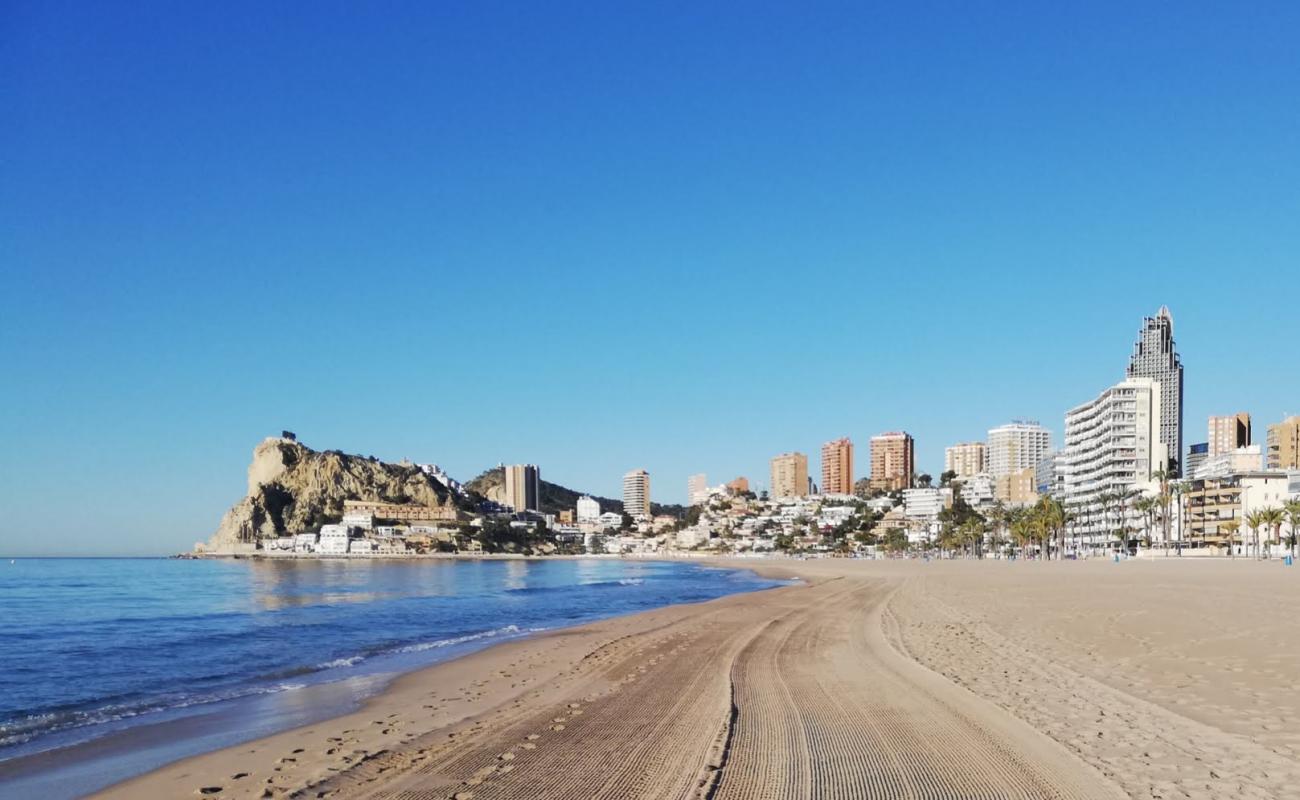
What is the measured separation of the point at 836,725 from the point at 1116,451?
112m

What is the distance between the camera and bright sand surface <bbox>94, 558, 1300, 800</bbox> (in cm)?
681

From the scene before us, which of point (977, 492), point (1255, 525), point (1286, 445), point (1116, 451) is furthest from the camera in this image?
point (977, 492)

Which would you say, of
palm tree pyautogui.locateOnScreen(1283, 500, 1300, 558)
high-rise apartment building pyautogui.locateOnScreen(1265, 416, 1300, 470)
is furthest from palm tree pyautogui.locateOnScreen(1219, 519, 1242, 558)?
high-rise apartment building pyautogui.locateOnScreen(1265, 416, 1300, 470)

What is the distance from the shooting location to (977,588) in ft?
110

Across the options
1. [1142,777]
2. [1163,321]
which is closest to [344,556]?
[1163,321]

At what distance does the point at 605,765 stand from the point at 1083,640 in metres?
10.1

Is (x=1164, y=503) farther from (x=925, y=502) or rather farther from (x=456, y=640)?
(x=925, y=502)

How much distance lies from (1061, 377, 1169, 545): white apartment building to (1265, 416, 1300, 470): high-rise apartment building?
45.4m

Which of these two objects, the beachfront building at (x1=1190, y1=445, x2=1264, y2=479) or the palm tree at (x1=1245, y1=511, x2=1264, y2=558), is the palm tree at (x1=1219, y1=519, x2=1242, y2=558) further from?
the beachfront building at (x1=1190, y1=445, x2=1264, y2=479)

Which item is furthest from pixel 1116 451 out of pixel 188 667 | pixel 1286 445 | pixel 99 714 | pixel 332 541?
pixel 332 541

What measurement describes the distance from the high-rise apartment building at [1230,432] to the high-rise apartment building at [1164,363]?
47.9 ft

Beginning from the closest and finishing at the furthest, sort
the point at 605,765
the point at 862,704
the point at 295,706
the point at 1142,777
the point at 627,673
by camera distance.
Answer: the point at 1142,777, the point at 605,765, the point at 862,704, the point at 295,706, the point at 627,673

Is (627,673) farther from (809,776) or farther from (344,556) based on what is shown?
(344,556)

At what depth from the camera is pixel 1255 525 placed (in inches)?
2805
